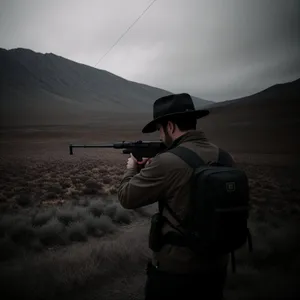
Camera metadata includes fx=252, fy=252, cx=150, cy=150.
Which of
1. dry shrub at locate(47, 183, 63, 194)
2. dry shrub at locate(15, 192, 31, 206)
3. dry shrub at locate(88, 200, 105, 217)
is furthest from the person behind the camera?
dry shrub at locate(88, 200, 105, 217)

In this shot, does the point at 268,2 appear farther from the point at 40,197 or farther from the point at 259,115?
the point at 40,197

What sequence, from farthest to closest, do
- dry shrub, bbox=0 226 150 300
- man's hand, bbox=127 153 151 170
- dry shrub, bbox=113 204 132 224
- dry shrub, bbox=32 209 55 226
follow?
1. dry shrub, bbox=113 204 132 224
2. dry shrub, bbox=32 209 55 226
3. dry shrub, bbox=0 226 150 300
4. man's hand, bbox=127 153 151 170

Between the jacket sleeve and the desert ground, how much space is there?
2.06 m

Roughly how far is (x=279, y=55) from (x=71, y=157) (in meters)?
3.98

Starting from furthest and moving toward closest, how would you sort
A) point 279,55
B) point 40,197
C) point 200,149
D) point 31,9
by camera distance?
point 279,55
point 40,197
point 31,9
point 200,149

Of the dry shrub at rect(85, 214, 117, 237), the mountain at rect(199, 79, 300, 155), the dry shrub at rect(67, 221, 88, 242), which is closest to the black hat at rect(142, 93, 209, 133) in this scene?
A: the dry shrub at rect(67, 221, 88, 242)

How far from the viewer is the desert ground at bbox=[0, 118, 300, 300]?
2.88 m

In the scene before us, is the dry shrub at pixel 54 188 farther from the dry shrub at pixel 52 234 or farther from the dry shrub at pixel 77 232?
the dry shrub at pixel 77 232

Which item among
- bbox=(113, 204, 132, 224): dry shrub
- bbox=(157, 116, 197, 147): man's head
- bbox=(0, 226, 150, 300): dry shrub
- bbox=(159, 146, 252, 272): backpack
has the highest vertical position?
bbox=(157, 116, 197, 147): man's head

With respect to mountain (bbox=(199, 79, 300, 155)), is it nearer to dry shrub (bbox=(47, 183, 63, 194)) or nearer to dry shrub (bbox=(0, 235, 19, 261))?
dry shrub (bbox=(47, 183, 63, 194))

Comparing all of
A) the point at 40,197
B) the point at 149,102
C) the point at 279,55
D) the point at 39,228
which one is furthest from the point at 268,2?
the point at 149,102

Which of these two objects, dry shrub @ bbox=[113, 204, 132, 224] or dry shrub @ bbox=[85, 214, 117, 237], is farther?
dry shrub @ bbox=[113, 204, 132, 224]

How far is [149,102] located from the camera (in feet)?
30.6

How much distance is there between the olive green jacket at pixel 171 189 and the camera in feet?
3.73
